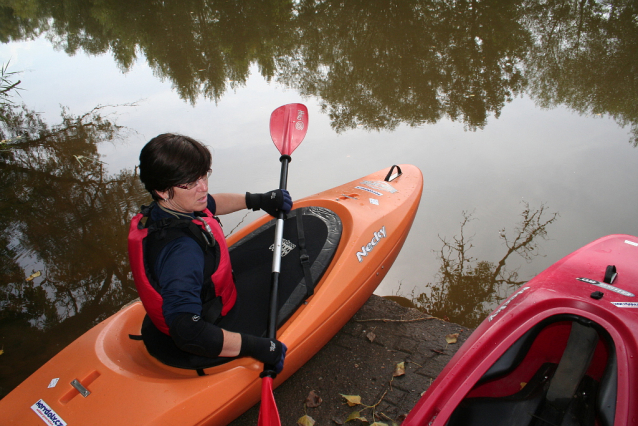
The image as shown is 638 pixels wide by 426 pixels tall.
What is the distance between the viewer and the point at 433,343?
2242 millimetres

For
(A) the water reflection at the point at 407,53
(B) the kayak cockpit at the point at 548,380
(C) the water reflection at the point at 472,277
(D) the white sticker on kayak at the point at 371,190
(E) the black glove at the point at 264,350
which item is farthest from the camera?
(A) the water reflection at the point at 407,53

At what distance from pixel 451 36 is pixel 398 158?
11.8 ft

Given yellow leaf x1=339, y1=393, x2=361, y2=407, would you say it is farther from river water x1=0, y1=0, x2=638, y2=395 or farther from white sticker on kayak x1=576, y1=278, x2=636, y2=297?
white sticker on kayak x1=576, y1=278, x2=636, y2=297

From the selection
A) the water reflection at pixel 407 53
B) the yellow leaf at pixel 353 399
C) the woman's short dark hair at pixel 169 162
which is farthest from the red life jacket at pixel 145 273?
the water reflection at pixel 407 53

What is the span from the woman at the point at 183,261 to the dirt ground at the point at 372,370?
1.68 ft

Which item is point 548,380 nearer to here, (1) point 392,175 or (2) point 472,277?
(2) point 472,277

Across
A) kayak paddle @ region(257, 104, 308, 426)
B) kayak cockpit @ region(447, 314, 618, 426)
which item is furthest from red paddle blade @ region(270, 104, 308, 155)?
kayak cockpit @ region(447, 314, 618, 426)

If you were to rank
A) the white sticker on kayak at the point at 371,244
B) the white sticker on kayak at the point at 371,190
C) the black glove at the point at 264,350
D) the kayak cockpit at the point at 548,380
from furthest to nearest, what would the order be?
the white sticker on kayak at the point at 371,190 → the white sticker on kayak at the point at 371,244 → the black glove at the point at 264,350 → the kayak cockpit at the point at 548,380

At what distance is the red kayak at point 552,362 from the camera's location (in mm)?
1281

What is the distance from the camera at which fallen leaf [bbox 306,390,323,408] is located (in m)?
1.97

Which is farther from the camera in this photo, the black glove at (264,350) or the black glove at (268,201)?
the black glove at (268,201)

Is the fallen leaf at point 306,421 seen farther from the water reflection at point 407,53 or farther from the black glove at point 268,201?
the water reflection at point 407,53

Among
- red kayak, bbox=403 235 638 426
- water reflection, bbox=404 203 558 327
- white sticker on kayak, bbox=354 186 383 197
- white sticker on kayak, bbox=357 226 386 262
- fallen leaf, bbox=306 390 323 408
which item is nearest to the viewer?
red kayak, bbox=403 235 638 426

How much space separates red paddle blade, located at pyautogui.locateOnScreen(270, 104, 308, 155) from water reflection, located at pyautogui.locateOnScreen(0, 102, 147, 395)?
5.49 feet
